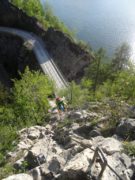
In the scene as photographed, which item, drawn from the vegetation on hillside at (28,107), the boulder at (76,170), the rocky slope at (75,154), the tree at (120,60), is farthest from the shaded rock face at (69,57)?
the boulder at (76,170)

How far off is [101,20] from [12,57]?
166ft

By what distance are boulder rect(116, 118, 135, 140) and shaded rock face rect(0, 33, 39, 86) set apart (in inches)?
1993

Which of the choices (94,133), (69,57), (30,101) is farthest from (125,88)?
(69,57)

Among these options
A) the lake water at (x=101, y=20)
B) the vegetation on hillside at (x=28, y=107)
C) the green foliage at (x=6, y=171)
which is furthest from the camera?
the lake water at (x=101, y=20)

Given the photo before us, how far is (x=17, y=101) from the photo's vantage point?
39.8m

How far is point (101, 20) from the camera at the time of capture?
388ft

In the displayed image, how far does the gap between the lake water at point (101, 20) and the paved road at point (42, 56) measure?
23.7 metres

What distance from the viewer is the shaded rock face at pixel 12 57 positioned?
237 ft

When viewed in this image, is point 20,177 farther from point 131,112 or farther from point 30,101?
point 30,101

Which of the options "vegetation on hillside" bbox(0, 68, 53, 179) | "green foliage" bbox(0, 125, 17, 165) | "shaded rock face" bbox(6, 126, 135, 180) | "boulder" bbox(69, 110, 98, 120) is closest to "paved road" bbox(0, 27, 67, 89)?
"vegetation on hillside" bbox(0, 68, 53, 179)

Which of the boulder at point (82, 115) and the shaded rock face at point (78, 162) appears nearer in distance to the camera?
the shaded rock face at point (78, 162)

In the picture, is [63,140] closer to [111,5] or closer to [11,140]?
[11,140]

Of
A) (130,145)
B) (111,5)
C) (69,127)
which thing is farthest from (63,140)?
(111,5)

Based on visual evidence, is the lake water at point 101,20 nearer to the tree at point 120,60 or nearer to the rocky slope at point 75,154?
the tree at point 120,60
